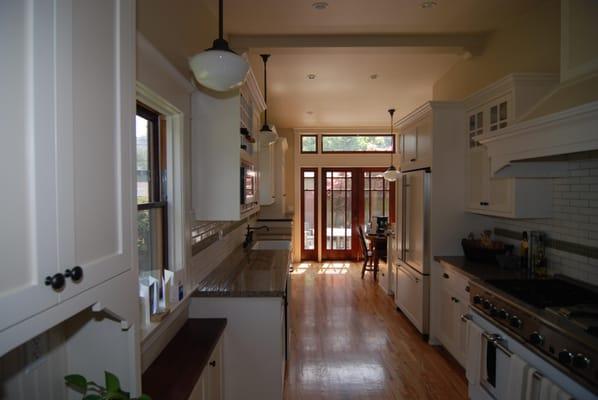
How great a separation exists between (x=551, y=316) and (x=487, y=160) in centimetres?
162

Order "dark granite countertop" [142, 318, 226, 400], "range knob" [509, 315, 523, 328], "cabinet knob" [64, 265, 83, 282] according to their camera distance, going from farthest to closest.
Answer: "range knob" [509, 315, 523, 328] < "dark granite countertop" [142, 318, 226, 400] < "cabinet knob" [64, 265, 83, 282]

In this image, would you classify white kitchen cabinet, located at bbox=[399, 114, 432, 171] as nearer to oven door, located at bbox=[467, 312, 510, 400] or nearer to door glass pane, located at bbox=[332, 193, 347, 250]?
oven door, located at bbox=[467, 312, 510, 400]

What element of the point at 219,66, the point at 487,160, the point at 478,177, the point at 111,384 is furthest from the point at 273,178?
the point at 111,384

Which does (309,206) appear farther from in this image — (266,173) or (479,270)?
(479,270)

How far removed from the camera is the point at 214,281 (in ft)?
8.25

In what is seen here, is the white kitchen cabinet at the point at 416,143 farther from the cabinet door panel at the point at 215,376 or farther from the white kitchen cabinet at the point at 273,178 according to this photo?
the cabinet door panel at the point at 215,376

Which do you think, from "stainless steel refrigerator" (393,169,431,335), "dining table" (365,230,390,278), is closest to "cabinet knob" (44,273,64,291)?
"stainless steel refrigerator" (393,169,431,335)

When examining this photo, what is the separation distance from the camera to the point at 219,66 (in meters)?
1.58

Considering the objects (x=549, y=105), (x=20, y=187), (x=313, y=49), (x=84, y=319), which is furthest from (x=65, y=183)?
(x=313, y=49)

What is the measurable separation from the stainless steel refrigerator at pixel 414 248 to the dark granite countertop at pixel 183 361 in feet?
7.47

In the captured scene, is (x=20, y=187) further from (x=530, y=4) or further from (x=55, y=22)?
(x=530, y=4)

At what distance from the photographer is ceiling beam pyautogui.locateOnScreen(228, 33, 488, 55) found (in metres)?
3.31

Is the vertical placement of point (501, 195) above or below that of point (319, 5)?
below

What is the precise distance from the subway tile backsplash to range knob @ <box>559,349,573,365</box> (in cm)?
98
